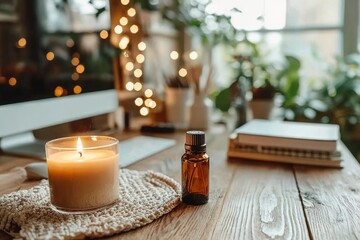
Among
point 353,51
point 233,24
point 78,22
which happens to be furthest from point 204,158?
point 353,51

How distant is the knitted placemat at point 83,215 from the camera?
514 mm

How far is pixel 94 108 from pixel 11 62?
333 mm

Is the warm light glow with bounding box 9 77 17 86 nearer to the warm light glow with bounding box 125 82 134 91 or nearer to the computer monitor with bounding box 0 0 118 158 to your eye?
the computer monitor with bounding box 0 0 118 158

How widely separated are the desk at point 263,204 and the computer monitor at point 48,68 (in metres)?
0.13

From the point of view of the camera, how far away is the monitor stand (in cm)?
98

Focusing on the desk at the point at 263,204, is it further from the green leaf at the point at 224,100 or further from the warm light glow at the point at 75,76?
the green leaf at the point at 224,100

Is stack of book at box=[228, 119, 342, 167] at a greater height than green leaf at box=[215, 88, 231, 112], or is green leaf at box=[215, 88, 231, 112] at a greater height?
green leaf at box=[215, 88, 231, 112]

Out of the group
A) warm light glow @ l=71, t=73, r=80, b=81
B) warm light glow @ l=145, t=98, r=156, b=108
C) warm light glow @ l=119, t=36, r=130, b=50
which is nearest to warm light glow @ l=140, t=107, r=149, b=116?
warm light glow @ l=145, t=98, r=156, b=108

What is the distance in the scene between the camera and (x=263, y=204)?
2.15ft

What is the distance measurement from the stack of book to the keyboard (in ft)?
0.70

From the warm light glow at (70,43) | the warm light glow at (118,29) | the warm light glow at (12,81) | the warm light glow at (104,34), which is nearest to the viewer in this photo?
the warm light glow at (12,81)

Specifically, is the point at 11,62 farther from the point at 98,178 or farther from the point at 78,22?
the point at 98,178

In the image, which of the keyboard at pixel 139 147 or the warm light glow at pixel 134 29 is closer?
the keyboard at pixel 139 147

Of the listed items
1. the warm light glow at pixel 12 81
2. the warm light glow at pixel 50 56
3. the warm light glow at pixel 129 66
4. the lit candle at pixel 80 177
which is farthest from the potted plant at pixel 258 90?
the lit candle at pixel 80 177
